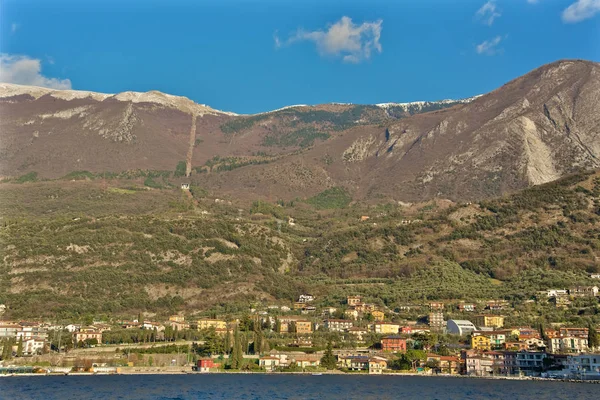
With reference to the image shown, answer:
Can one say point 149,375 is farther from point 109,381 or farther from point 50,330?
point 50,330

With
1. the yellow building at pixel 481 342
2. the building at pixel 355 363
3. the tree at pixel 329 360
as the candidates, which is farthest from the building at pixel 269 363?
the yellow building at pixel 481 342

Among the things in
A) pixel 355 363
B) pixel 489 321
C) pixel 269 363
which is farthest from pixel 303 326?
pixel 489 321

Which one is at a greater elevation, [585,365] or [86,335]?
[86,335]

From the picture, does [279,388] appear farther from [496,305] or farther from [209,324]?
[496,305]

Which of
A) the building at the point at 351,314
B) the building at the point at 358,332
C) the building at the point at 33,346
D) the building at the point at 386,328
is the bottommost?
the building at the point at 33,346

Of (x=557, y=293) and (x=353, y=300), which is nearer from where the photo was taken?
(x=557, y=293)

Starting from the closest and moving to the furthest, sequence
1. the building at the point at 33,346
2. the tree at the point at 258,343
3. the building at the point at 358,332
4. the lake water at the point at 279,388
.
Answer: the lake water at the point at 279,388 → the building at the point at 33,346 → the tree at the point at 258,343 → the building at the point at 358,332

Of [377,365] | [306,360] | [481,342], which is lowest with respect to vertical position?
[377,365]

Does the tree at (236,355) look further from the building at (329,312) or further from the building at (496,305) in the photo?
the building at (496,305)
